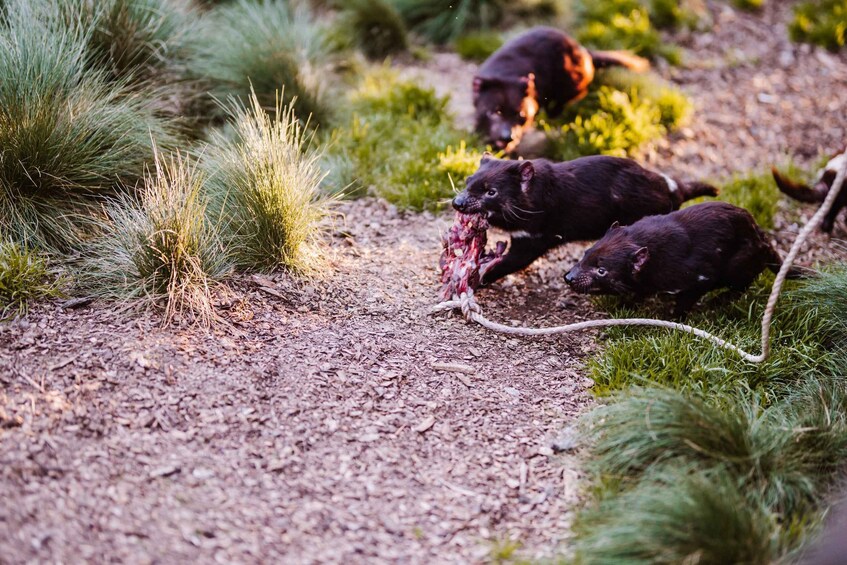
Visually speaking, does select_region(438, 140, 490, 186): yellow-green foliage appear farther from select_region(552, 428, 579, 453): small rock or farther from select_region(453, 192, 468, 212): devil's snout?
select_region(552, 428, 579, 453): small rock

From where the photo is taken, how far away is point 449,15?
787 cm

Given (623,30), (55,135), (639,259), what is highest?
(55,135)

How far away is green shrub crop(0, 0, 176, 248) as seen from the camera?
13.2ft

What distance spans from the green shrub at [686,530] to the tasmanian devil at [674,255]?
135 centimetres

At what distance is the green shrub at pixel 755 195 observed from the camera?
17.4ft

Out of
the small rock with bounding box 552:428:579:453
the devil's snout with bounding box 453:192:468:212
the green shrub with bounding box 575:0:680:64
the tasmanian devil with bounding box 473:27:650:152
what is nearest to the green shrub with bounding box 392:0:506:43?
the green shrub with bounding box 575:0:680:64

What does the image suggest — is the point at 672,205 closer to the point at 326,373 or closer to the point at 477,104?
the point at 477,104

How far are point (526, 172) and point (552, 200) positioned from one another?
25 centimetres

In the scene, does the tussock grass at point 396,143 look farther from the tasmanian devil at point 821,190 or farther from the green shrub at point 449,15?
the tasmanian devil at point 821,190

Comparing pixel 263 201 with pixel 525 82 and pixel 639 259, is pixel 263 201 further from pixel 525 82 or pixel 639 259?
pixel 525 82

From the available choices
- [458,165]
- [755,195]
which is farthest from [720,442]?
[755,195]

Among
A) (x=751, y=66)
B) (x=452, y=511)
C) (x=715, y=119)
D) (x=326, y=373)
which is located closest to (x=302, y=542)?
(x=452, y=511)

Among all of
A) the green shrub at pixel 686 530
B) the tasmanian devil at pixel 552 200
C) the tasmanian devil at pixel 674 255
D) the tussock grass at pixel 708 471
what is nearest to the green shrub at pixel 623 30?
the tasmanian devil at pixel 552 200

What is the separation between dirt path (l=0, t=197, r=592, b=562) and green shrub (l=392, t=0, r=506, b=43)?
4.44m
